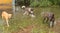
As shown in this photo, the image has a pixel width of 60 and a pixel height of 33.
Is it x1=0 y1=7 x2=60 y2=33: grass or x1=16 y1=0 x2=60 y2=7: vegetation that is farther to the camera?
x1=16 y1=0 x2=60 y2=7: vegetation

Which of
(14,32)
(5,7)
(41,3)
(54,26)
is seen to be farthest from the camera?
(41,3)

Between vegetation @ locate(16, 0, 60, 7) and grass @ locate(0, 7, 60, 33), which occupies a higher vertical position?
vegetation @ locate(16, 0, 60, 7)

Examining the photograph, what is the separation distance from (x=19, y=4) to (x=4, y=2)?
1.99 metres

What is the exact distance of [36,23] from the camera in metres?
9.27

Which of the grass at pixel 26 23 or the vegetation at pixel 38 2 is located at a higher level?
the vegetation at pixel 38 2

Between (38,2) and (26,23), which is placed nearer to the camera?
(26,23)

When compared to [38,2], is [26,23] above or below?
below

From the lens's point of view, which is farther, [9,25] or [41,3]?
[41,3]

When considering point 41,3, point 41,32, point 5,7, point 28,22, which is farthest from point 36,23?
point 41,3

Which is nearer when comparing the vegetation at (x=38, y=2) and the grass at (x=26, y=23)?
the grass at (x=26, y=23)

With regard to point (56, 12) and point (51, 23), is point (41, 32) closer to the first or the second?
point (51, 23)

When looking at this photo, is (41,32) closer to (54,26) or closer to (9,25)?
(54,26)

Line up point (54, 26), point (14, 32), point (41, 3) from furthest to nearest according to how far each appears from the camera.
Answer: point (41, 3) < point (54, 26) < point (14, 32)

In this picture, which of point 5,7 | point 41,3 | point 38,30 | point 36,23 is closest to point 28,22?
point 36,23
